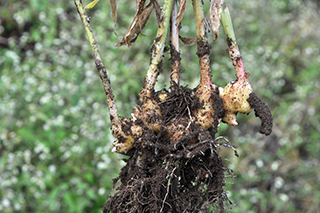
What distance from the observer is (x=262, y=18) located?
2816mm

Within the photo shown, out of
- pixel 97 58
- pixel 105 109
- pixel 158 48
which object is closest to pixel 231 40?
pixel 158 48

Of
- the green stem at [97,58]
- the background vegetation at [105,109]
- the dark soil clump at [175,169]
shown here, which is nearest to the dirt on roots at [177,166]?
the dark soil clump at [175,169]

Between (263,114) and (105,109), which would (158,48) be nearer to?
(263,114)

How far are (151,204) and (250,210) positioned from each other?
1434 millimetres

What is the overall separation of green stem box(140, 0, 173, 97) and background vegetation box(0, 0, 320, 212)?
109cm

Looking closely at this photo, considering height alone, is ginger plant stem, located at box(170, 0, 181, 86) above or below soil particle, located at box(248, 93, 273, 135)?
above

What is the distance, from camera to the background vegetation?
75.1 inches

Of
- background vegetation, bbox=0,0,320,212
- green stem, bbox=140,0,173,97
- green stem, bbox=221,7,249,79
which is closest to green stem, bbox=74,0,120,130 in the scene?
green stem, bbox=140,0,173,97

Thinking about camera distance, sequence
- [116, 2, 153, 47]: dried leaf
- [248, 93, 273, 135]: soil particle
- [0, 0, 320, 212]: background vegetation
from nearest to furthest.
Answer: [248, 93, 273, 135]: soil particle
[116, 2, 153, 47]: dried leaf
[0, 0, 320, 212]: background vegetation

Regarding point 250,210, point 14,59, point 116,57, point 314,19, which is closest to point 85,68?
point 116,57

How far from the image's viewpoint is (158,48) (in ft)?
2.84

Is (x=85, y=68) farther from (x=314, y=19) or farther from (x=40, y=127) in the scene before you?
(x=314, y=19)

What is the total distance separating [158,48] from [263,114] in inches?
14.4

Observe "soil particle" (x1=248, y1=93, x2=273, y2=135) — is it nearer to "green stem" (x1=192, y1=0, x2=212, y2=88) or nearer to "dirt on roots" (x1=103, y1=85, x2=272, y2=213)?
"dirt on roots" (x1=103, y1=85, x2=272, y2=213)
